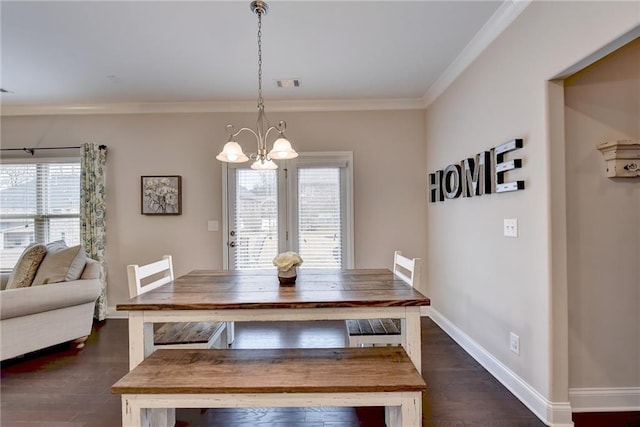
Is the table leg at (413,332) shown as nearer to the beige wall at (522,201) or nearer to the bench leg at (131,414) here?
the beige wall at (522,201)

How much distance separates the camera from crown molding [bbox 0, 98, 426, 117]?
3.84 m

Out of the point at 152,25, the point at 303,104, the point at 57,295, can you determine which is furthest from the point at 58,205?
the point at 303,104

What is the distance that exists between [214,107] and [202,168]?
768 mm

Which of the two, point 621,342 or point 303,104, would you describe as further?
point 303,104

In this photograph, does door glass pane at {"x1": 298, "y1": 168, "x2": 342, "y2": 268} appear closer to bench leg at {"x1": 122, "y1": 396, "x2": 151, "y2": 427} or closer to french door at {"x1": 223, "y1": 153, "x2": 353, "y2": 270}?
french door at {"x1": 223, "y1": 153, "x2": 353, "y2": 270}

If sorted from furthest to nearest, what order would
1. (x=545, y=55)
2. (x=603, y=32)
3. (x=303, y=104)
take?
(x=303, y=104) < (x=545, y=55) < (x=603, y=32)

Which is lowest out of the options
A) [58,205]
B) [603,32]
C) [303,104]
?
[58,205]

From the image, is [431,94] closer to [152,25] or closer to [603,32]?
[603,32]

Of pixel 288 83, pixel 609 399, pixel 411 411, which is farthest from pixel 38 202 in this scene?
pixel 609 399

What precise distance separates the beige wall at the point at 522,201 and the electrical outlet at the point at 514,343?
33 mm

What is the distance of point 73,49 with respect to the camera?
2.63m

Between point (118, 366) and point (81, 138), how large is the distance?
2871 mm

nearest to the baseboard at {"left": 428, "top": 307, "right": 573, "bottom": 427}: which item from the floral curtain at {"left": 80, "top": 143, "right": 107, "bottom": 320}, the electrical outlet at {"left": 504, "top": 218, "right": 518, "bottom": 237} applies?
the electrical outlet at {"left": 504, "top": 218, "right": 518, "bottom": 237}

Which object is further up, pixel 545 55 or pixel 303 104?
pixel 303 104
